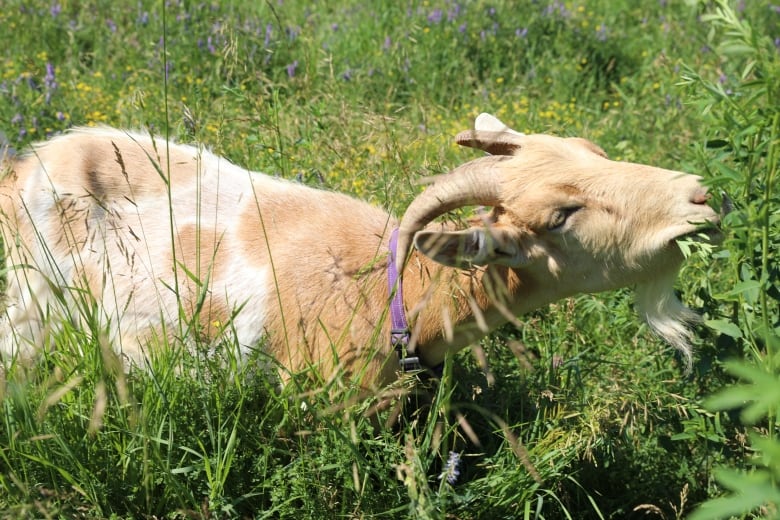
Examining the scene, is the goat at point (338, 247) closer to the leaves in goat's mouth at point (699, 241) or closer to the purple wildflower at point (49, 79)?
the leaves in goat's mouth at point (699, 241)

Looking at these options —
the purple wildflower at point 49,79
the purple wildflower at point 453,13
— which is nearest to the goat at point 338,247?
the purple wildflower at point 49,79

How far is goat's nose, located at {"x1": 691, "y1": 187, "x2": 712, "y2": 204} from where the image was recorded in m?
3.32

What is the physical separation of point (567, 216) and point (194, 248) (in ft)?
5.46

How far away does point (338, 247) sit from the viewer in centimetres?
391

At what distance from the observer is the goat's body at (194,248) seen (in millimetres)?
3758

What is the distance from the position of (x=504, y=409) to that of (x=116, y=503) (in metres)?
1.63

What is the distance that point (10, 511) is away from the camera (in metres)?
2.83

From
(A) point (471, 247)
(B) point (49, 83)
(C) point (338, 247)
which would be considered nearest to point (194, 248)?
(C) point (338, 247)

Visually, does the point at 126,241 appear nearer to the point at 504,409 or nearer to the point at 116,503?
the point at 116,503

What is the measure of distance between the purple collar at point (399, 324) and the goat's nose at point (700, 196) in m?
1.13

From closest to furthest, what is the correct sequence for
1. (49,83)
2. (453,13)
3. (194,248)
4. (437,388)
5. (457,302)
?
(457,302) < (437,388) < (194,248) < (49,83) < (453,13)

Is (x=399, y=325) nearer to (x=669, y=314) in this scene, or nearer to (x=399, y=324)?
(x=399, y=324)

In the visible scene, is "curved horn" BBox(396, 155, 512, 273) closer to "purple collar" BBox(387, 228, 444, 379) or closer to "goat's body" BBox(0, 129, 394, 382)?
"purple collar" BBox(387, 228, 444, 379)

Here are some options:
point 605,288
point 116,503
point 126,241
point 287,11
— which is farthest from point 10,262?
point 287,11
